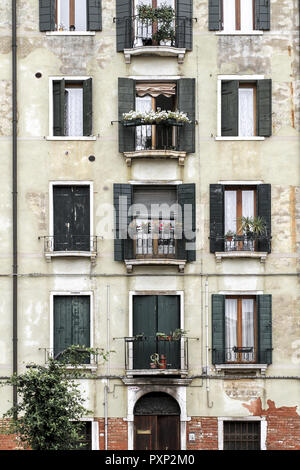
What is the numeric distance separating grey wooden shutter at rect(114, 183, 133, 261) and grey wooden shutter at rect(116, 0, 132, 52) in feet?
15.0

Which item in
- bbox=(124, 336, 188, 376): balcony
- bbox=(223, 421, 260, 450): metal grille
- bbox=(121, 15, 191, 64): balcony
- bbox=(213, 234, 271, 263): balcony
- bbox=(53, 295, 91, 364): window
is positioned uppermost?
bbox=(121, 15, 191, 64): balcony

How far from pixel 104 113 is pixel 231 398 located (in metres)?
9.88

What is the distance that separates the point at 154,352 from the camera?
104 feet

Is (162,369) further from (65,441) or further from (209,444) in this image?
(65,441)

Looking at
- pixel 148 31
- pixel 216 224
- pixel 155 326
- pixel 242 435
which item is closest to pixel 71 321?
pixel 155 326

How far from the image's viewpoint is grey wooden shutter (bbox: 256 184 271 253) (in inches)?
1257

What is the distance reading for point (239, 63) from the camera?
32625mm

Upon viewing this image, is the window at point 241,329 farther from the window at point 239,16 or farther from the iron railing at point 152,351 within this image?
the window at point 239,16

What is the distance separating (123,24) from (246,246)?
813 cm

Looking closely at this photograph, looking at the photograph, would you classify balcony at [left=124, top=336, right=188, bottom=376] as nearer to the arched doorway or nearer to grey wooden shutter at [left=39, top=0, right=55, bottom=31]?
the arched doorway

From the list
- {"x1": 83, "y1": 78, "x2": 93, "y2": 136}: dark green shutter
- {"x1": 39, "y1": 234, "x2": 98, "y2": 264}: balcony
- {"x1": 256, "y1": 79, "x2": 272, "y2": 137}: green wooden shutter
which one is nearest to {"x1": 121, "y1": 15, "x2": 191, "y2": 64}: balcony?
{"x1": 83, "y1": 78, "x2": 93, "y2": 136}: dark green shutter

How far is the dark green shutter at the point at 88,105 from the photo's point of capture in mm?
32344

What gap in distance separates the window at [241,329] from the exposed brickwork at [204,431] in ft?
Answer: 6.17
